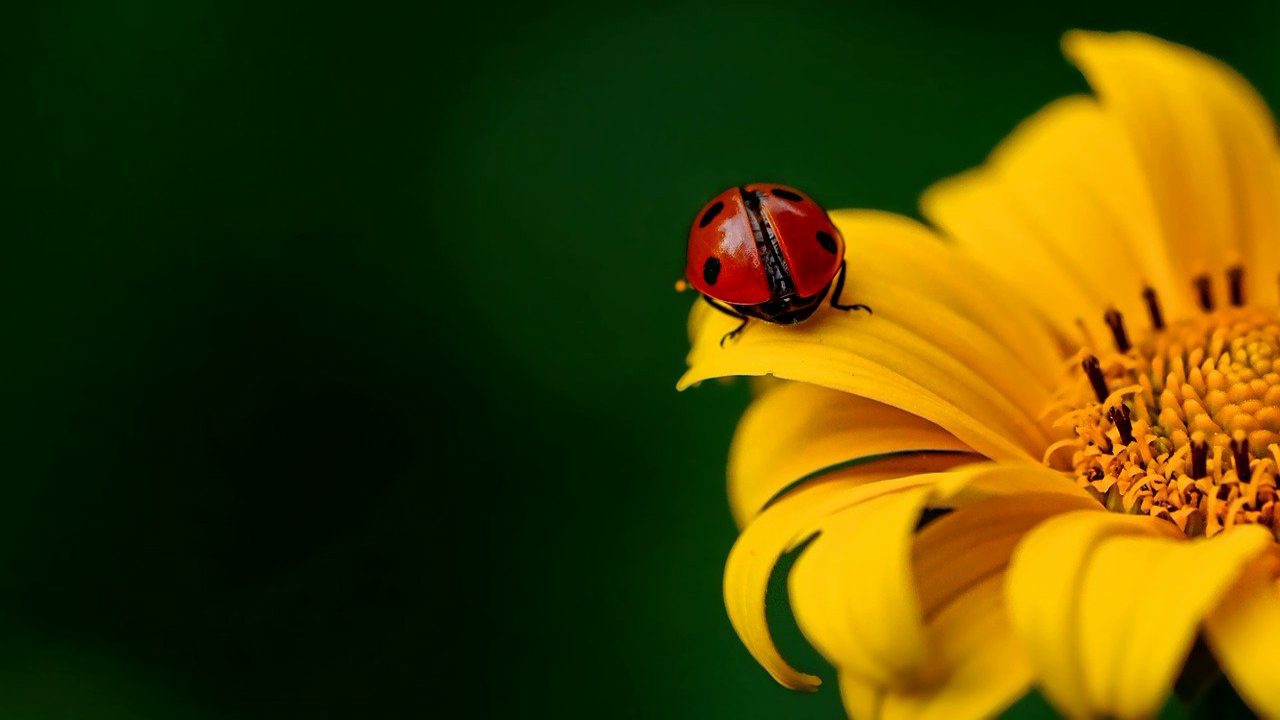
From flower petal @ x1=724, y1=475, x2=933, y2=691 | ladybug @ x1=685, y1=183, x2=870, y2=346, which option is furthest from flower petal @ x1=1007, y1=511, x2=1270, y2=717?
ladybug @ x1=685, y1=183, x2=870, y2=346

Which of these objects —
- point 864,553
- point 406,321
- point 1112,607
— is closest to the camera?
point 1112,607

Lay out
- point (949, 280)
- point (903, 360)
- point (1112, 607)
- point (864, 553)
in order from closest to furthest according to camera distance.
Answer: point (1112, 607) < point (864, 553) < point (903, 360) < point (949, 280)

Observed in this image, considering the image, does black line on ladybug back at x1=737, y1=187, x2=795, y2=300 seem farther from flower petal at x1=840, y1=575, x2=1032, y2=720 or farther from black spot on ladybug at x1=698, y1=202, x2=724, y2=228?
flower petal at x1=840, y1=575, x2=1032, y2=720

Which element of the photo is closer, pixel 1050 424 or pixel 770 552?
pixel 770 552

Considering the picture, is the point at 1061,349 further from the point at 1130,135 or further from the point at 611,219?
the point at 611,219

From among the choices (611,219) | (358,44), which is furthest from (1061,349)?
(358,44)

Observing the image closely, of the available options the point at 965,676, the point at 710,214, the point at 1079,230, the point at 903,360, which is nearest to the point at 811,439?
the point at 903,360

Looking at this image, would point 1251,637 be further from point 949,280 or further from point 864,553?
point 949,280
